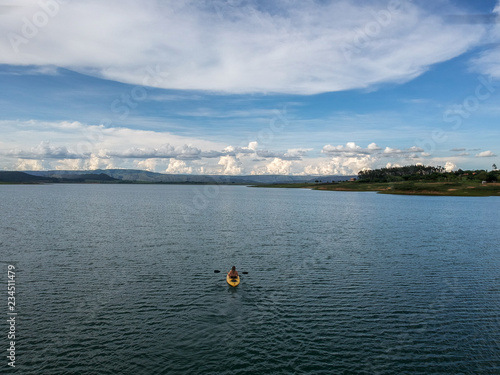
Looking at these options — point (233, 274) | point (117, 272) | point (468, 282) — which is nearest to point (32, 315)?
point (117, 272)

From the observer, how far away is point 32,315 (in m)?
35.1

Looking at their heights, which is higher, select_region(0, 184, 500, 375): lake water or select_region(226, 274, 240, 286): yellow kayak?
select_region(226, 274, 240, 286): yellow kayak

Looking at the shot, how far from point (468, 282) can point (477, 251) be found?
25.9 metres

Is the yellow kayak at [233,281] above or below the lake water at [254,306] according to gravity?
above

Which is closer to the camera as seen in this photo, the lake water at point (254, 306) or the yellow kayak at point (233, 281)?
the lake water at point (254, 306)

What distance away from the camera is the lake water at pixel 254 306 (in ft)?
91.2

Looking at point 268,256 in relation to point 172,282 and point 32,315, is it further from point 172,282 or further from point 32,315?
point 32,315

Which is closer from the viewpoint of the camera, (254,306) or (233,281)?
(254,306)

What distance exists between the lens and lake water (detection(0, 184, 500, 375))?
27.8 meters

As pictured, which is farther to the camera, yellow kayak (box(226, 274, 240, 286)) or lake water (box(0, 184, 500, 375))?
yellow kayak (box(226, 274, 240, 286))

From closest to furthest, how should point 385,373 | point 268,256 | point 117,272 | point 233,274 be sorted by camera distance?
point 385,373, point 233,274, point 117,272, point 268,256

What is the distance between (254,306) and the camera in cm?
3953

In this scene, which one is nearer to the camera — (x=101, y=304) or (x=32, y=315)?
(x=32, y=315)

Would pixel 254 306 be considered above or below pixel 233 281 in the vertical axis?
below
